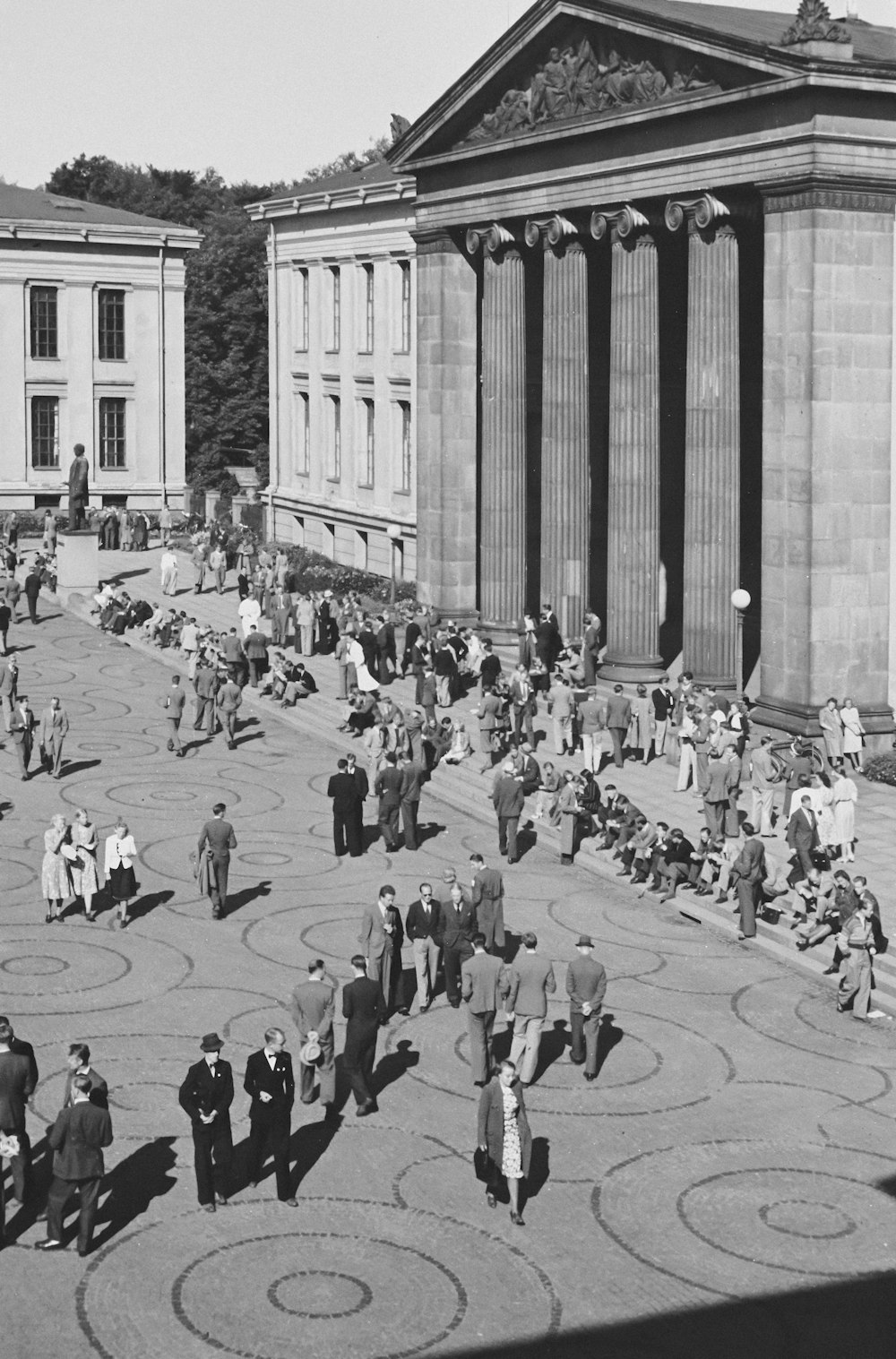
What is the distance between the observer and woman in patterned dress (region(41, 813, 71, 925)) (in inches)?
1109

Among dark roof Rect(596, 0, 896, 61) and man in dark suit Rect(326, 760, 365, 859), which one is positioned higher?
dark roof Rect(596, 0, 896, 61)

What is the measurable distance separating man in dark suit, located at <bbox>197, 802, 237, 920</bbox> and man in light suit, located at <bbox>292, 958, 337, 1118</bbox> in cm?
734

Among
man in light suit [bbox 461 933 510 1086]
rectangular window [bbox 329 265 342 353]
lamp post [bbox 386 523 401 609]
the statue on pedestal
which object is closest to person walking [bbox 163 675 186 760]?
lamp post [bbox 386 523 401 609]

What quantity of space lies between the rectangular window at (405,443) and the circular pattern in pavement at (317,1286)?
47813mm

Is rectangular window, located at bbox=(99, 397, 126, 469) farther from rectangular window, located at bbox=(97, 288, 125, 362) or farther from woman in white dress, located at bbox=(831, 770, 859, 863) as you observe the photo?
woman in white dress, located at bbox=(831, 770, 859, 863)

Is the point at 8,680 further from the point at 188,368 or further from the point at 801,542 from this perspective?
the point at 188,368

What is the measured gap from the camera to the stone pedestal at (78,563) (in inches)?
2459

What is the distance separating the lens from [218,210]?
392 ft

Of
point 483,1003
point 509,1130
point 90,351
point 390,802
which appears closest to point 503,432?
point 390,802

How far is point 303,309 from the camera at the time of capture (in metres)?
73.6

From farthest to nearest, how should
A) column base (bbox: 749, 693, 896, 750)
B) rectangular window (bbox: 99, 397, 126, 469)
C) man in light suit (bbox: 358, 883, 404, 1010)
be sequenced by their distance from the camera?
rectangular window (bbox: 99, 397, 126, 469), column base (bbox: 749, 693, 896, 750), man in light suit (bbox: 358, 883, 404, 1010)

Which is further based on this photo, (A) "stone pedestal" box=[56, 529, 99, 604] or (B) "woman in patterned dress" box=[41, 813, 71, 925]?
(A) "stone pedestal" box=[56, 529, 99, 604]

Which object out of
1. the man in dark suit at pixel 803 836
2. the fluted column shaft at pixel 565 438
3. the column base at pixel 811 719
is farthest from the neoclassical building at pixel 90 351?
the man in dark suit at pixel 803 836

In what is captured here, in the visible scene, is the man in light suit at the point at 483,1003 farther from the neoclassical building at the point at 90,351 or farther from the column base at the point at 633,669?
the neoclassical building at the point at 90,351
